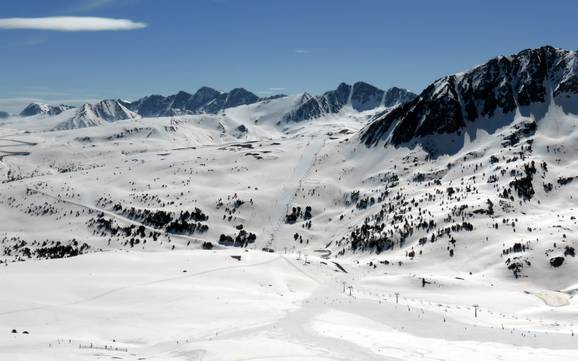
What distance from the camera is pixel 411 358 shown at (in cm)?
3597

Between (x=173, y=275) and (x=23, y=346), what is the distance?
46.5 meters

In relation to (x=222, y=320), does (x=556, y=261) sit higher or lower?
higher

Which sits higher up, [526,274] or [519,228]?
[519,228]

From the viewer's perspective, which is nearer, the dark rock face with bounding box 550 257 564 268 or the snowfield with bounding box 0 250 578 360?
the snowfield with bounding box 0 250 578 360

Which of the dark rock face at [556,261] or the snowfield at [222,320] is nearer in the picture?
the snowfield at [222,320]

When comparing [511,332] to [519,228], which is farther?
[519,228]

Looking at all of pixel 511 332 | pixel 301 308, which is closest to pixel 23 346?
pixel 301 308

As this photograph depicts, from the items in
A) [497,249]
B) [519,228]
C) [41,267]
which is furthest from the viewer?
[519,228]

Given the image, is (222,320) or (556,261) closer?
(222,320)

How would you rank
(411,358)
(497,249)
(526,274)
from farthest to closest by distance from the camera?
(497,249)
(526,274)
(411,358)

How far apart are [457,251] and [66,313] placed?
4974 inches

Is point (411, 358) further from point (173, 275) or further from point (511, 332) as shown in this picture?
point (173, 275)

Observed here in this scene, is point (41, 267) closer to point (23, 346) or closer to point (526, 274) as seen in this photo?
point (23, 346)

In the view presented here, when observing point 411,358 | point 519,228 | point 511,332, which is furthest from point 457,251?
point 411,358
